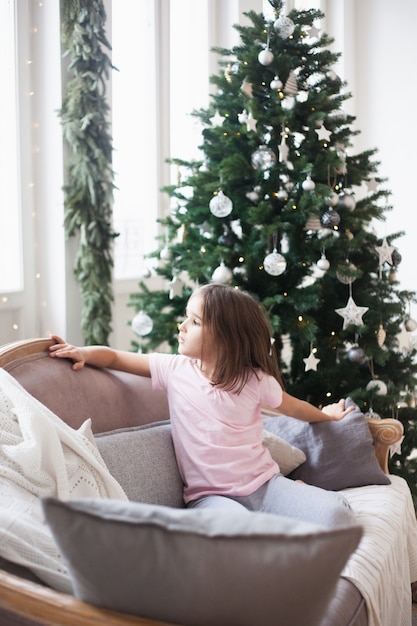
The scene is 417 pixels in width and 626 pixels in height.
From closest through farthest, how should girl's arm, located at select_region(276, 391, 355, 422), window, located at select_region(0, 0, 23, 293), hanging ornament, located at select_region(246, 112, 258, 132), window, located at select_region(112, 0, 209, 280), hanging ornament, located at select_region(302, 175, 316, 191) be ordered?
girl's arm, located at select_region(276, 391, 355, 422) → hanging ornament, located at select_region(302, 175, 316, 191) → hanging ornament, located at select_region(246, 112, 258, 132) → window, located at select_region(0, 0, 23, 293) → window, located at select_region(112, 0, 209, 280)

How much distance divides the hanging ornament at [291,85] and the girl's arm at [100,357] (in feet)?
4.00

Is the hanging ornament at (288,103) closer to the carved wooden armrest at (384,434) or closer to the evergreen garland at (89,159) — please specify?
the evergreen garland at (89,159)

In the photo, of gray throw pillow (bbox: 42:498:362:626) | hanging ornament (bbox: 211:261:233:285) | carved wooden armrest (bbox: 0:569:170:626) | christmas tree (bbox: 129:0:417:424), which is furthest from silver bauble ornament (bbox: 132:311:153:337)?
gray throw pillow (bbox: 42:498:362:626)

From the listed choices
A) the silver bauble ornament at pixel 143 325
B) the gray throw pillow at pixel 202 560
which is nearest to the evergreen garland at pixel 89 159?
the silver bauble ornament at pixel 143 325

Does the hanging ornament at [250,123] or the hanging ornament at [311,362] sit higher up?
the hanging ornament at [250,123]

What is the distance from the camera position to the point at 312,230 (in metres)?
2.89

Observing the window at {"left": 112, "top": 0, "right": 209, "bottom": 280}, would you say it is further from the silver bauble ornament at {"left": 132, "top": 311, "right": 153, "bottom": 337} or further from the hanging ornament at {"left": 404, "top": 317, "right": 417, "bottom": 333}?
the hanging ornament at {"left": 404, "top": 317, "right": 417, "bottom": 333}

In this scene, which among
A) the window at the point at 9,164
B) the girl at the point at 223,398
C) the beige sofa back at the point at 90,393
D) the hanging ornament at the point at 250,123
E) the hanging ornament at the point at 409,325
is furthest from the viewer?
the window at the point at 9,164

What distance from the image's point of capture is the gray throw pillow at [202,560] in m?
0.96

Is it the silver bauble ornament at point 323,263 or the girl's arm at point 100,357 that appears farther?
the silver bauble ornament at point 323,263

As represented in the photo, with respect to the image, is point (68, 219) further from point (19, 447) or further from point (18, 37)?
point (19, 447)

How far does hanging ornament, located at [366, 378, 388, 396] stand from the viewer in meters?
2.89

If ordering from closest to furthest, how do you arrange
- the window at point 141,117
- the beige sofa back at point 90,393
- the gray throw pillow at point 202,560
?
the gray throw pillow at point 202,560, the beige sofa back at point 90,393, the window at point 141,117

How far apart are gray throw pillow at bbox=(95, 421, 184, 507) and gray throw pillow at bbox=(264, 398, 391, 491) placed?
1.53 feet
